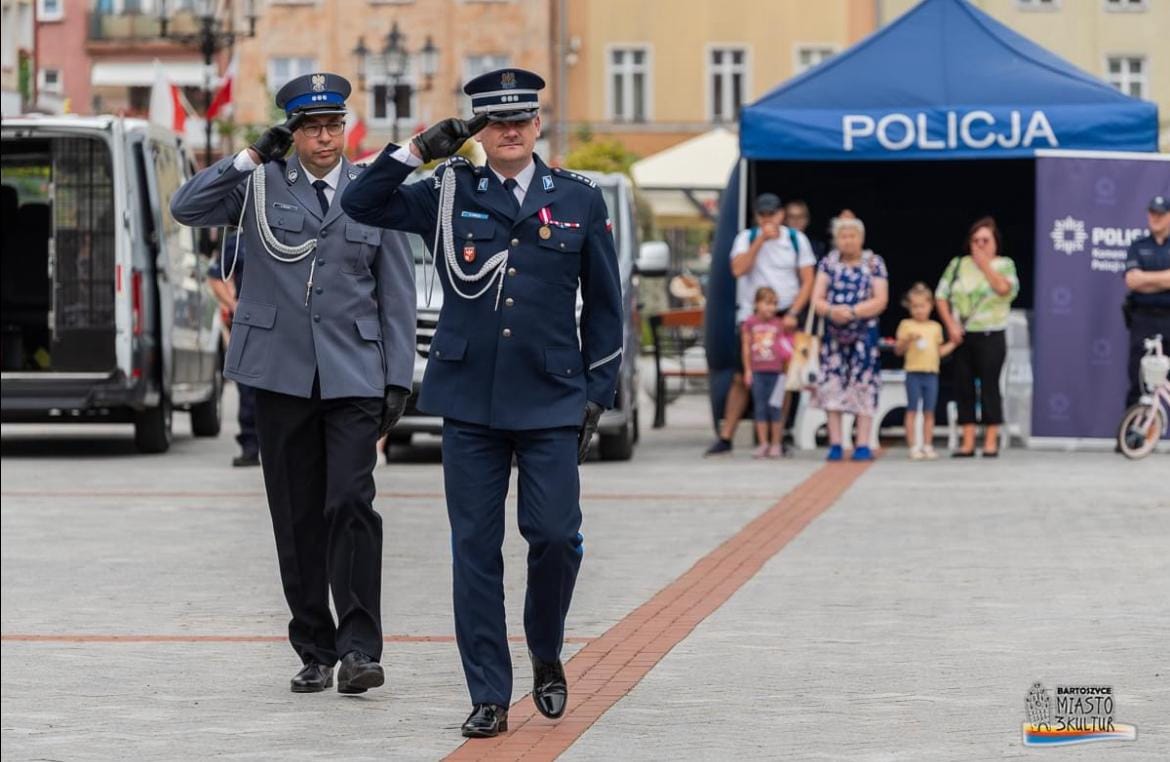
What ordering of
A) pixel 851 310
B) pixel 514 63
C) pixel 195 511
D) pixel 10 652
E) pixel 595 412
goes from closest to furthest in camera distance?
pixel 595 412 → pixel 10 652 → pixel 195 511 → pixel 851 310 → pixel 514 63

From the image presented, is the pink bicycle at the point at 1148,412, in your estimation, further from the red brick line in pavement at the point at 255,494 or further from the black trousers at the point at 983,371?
the red brick line in pavement at the point at 255,494

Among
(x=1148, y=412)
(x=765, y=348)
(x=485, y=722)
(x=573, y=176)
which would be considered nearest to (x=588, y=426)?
(x=573, y=176)

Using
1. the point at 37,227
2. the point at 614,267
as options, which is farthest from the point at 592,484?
the point at 614,267

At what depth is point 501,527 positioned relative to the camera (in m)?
7.98

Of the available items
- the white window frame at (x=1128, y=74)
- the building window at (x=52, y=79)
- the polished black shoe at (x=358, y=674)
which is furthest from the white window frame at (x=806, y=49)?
the polished black shoe at (x=358, y=674)

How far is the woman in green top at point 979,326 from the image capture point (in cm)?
2005

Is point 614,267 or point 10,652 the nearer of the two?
point 614,267

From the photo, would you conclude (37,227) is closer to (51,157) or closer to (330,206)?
(51,157)

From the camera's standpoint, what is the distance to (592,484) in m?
17.6

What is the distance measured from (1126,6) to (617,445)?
52.6 metres

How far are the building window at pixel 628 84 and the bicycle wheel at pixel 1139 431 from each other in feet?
178

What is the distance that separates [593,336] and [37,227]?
46.1 ft

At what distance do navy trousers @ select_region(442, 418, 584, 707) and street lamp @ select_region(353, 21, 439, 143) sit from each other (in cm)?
2993

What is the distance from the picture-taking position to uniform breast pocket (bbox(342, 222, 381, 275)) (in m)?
8.66
